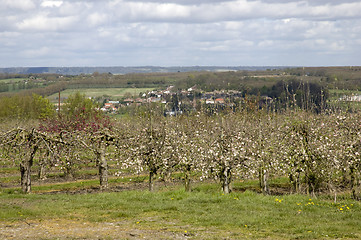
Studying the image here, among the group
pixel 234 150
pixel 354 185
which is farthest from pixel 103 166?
pixel 354 185

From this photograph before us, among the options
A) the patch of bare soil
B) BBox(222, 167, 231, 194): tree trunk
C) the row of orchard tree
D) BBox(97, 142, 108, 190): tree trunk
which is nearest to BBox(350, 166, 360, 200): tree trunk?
the row of orchard tree

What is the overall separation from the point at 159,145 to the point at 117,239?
10.4m

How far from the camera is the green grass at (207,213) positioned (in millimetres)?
11656

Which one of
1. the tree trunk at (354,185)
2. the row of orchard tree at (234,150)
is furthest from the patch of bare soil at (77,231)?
the tree trunk at (354,185)

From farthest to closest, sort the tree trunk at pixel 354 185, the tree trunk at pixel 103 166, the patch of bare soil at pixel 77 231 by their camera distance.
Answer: the tree trunk at pixel 103 166 → the tree trunk at pixel 354 185 → the patch of bare soil at pixel 77 231

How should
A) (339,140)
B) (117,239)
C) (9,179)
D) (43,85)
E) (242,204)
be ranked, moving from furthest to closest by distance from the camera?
(43,85), (9,179), (339,140), (242,204), (117,239)

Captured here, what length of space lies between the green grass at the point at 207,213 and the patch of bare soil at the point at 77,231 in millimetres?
432

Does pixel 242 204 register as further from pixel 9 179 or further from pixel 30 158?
pixel 9 179

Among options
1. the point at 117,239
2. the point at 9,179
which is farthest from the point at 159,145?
the point at 9,179

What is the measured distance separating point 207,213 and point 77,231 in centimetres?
460

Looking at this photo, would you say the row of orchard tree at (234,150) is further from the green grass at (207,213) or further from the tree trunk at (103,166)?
the green grass at (207,213)

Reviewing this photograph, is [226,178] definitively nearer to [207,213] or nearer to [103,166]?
[207,213]

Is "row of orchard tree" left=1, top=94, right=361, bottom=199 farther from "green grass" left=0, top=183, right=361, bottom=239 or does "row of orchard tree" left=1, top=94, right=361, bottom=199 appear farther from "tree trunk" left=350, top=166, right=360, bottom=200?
"green grass" left=0, top=183, right=361, bottom=239

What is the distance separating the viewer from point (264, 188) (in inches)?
799
